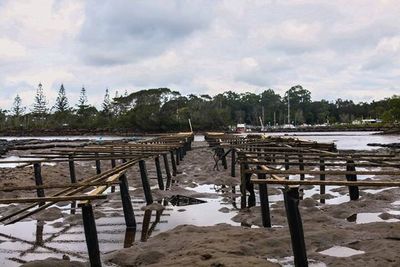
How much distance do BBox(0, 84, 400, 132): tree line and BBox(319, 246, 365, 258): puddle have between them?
64400 millimetres

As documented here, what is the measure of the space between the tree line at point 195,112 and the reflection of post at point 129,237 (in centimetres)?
6286

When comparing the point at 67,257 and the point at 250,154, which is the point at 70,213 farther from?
the point at 250,154

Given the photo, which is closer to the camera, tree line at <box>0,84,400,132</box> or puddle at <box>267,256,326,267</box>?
puddle at <box>267,256,326,267</box>

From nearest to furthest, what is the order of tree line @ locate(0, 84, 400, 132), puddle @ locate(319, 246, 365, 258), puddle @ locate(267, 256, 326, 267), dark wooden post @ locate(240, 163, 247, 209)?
puddle @ locate(267, 256, 326, 267), puddle @ locate(319, 246, 365, 258), dark wooden post @ locate(240, 163, 247, 209), tree line @ locate(0, 84, 400, 132)

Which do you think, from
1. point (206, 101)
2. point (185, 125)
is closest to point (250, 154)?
point (185, 125)

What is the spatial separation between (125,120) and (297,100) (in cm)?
7025

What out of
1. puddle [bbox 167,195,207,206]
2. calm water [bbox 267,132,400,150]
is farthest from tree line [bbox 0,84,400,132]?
puddle [bbox 167,195,207,206]

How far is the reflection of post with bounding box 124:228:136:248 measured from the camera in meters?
7.74

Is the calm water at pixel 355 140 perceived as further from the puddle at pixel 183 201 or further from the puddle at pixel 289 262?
the puddle at pixel 289 262

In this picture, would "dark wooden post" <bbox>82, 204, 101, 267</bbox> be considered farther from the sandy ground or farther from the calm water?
the calm water

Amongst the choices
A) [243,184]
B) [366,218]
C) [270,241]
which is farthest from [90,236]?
[366,218]

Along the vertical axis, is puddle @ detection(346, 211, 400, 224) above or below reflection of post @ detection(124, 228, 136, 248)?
below

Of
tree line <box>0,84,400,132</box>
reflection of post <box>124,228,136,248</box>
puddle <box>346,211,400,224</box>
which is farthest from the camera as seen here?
tree line <box>0,84,400,132</box>

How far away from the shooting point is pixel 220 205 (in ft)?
36.6
